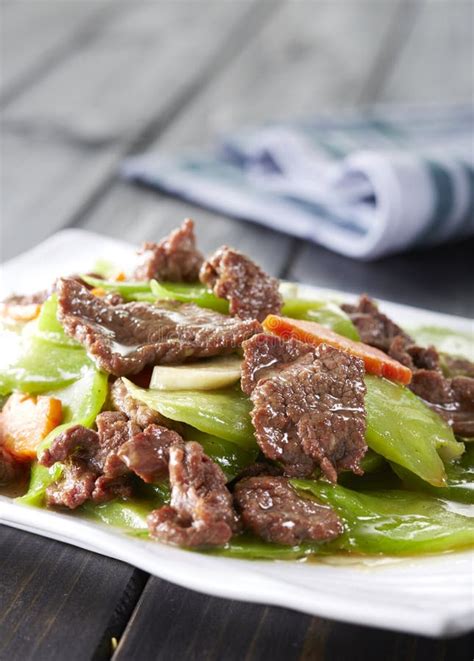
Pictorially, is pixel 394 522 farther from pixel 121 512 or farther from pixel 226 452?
pixel 121 512

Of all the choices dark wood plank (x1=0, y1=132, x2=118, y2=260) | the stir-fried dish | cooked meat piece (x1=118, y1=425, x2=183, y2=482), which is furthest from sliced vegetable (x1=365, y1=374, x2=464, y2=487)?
dark wood plank (x1=0, y1=132, x2=118, y2=260)

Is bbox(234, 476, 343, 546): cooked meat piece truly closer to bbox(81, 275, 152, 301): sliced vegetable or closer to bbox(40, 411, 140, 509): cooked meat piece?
bbox(40, 411, 140, 509): cooked meat piece

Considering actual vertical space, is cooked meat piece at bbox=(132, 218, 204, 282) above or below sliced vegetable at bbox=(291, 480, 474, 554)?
above

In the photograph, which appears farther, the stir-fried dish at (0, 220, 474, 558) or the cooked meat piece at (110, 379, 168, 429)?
the cooked meat piece at (110, 379, 168, 429)

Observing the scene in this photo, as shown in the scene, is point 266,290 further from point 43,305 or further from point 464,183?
point 464,183

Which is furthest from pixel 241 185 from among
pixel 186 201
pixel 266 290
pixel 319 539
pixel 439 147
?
pixel 319 539

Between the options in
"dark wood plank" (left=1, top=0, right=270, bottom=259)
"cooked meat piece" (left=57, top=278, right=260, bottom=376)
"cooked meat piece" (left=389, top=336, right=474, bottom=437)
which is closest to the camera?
"cooked meat piece" (left=57, top=278, right=260, bottom=376)

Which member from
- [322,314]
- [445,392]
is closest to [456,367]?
[445,392]
